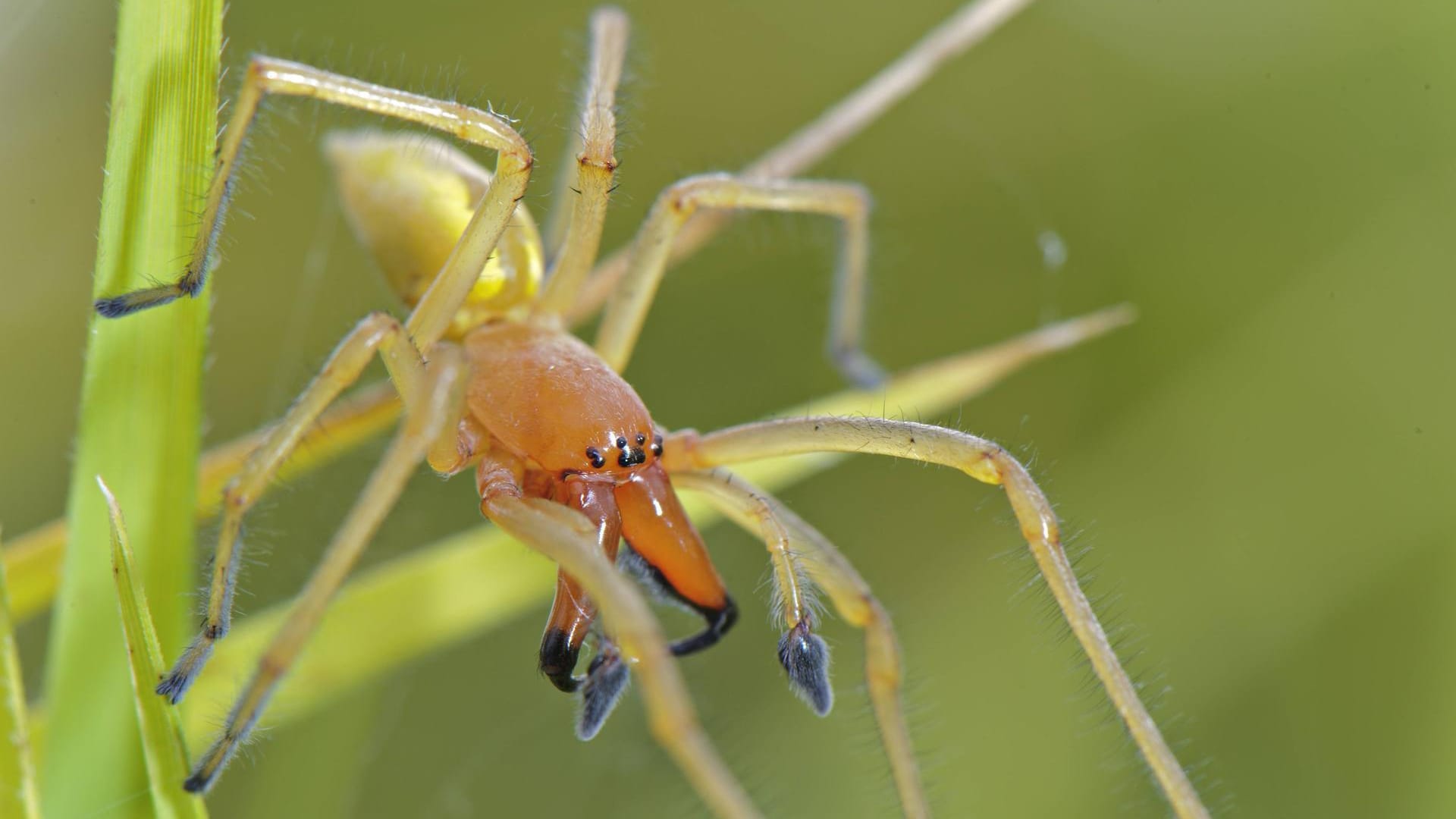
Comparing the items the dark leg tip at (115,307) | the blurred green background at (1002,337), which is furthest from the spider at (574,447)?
the blurred green background at (1002,337)

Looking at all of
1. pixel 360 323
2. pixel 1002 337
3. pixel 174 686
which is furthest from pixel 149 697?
pixel 1002 337

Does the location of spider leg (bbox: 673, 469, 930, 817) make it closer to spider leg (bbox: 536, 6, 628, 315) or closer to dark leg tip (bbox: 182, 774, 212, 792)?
spider leg (bbox: 536, 6, 628, 315)

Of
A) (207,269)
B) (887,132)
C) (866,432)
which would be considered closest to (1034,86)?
(887,132)

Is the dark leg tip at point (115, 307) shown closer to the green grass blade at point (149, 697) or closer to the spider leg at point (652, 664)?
the green grass blade at point (149, 697)

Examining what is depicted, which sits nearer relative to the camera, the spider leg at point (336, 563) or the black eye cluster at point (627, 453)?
the spider leg at point (336, 563)

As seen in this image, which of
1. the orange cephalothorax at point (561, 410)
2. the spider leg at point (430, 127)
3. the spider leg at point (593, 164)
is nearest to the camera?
the spider leg at point (430, 127)

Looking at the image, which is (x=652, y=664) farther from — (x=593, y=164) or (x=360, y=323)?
(x=593, y=164)
